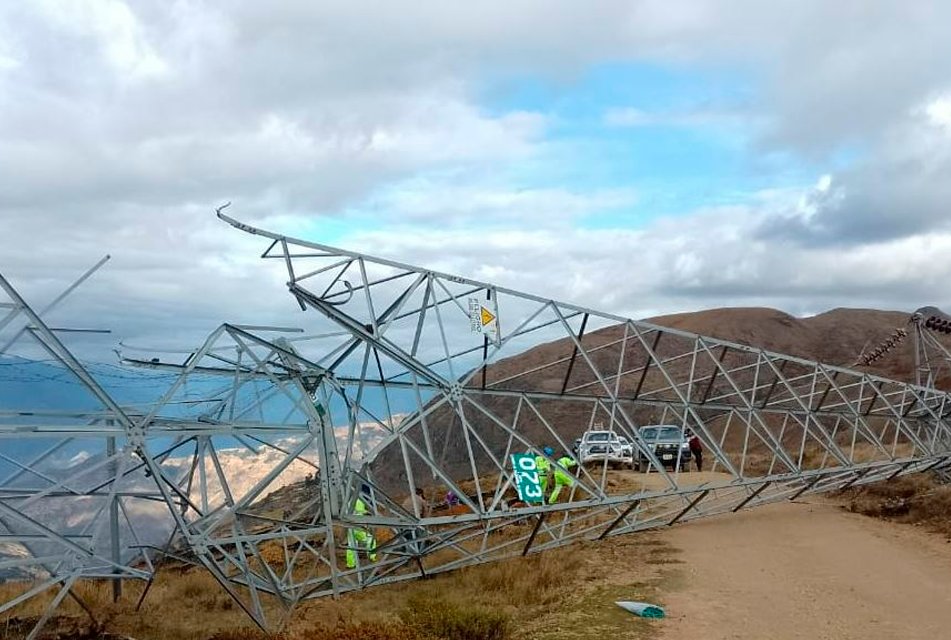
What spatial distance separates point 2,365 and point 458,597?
362 inches

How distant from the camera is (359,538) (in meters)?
19.3

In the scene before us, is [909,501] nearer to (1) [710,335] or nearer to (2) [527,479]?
(2) [527,479]

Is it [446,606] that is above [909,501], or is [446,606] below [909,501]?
above

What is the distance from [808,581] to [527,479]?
19.4ft

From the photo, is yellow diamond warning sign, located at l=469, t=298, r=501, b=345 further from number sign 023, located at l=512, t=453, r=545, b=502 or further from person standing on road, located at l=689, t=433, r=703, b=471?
person standing on road, located at l=689, t=433, r=703, b=471

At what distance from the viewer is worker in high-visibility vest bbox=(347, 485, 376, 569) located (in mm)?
16203

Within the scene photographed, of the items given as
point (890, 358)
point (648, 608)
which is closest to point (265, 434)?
point (648, 608)

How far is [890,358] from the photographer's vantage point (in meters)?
91.9

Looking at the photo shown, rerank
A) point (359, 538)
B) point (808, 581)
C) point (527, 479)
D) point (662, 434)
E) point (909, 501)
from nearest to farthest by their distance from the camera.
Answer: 1. point (808, 581)
2. point (527, 479)
3. point (359, 538)
4. point (909, 501)
5. point (662, 434)

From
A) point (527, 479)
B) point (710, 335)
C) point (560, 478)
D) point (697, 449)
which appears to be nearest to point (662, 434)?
point (697, 449)

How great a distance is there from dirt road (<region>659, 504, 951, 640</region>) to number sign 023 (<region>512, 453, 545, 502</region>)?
10.8ft

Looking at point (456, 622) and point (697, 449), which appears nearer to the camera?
point (456, 622)

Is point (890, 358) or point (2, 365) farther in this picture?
point (890, 358)

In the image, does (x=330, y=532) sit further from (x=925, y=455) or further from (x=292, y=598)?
(x=925, y=455)
